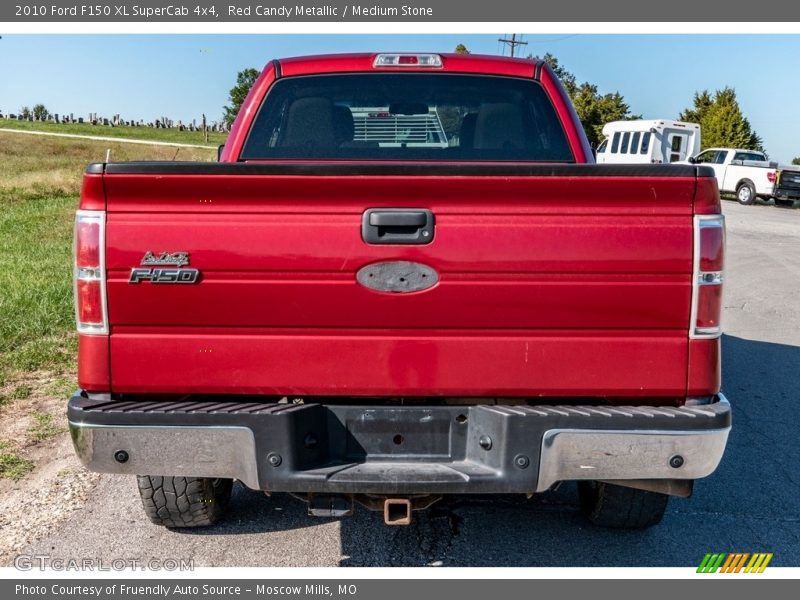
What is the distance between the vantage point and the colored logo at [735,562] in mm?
3537

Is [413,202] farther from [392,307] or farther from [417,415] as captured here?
[417,415]

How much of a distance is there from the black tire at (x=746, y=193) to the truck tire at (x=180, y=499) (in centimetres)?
2745

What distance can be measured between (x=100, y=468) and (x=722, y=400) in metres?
2.26

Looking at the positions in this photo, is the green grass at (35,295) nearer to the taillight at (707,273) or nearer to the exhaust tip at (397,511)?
the exhaust tip at (397,511)

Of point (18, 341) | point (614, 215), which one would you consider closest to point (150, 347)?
point (614, 215)

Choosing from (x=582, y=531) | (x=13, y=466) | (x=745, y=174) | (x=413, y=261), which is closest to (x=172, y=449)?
(x=413, y=261)

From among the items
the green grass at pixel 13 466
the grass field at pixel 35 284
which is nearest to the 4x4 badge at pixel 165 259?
the green grass at pixel 13 466

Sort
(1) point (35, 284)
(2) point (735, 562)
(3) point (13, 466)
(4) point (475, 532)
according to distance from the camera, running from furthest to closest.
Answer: (1) point (35, 284), (3) point (13, 466), (4) point (475, 532), (2) point (735, 562)

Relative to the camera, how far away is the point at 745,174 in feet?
90.8

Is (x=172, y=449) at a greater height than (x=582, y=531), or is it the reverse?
(x=172, y=449)

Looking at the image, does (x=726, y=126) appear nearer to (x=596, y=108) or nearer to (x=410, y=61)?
(x=596, y=108)

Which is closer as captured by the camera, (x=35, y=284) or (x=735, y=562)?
(x=735, y=562)

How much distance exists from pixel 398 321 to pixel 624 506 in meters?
1.60

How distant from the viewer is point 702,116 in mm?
46375
